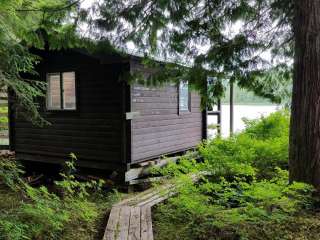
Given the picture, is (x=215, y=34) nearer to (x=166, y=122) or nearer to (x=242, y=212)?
(x=242, y=212)

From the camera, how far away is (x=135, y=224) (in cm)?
488

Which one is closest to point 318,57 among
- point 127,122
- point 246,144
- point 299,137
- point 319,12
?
point 319,12

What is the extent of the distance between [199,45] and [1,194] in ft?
19.1

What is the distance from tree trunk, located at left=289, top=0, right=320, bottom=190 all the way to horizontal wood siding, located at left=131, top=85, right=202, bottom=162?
12.2 ft

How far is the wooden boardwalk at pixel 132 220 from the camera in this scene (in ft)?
14.6

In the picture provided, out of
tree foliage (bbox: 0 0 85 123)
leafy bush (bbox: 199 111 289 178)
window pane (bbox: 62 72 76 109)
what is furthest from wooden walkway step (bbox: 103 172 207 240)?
window pane (bbox: 62 72 76 109)

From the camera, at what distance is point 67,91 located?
9.47 meters

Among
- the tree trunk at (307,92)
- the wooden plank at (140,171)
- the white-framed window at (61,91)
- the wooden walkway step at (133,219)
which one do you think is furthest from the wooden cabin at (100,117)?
the tree trunk at (307,92)

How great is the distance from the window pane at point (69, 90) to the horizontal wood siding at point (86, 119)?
0.55ft

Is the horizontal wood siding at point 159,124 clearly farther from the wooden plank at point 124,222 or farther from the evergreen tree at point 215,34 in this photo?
the wooden plank at point 124,222

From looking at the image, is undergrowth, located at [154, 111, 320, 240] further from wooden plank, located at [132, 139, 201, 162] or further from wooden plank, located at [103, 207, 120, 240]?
wooden plank, located at [132, 139, 201, 162]

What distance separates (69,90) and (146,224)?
18.3 ft

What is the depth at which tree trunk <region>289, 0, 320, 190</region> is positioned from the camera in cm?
445

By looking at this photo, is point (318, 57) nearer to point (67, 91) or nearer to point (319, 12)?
point (319, 12)
